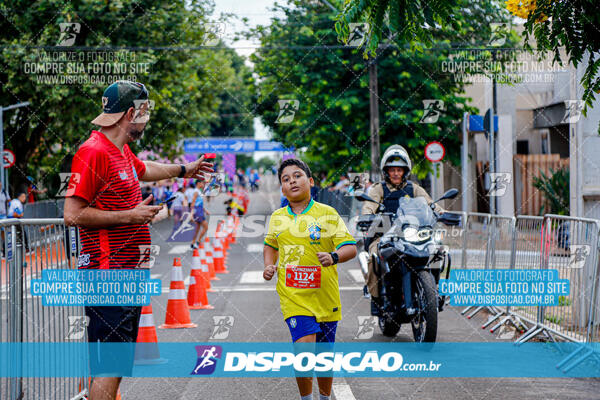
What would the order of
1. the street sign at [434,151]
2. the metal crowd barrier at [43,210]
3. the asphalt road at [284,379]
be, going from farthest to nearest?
the metal crowd barrier at [43,210]
the street sign at [434,151]
the asphalt road at [284,379]

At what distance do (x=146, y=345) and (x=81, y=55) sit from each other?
17180 millimetres

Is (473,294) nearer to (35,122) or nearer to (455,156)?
(455,156)

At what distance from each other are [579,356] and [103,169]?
5111 mm

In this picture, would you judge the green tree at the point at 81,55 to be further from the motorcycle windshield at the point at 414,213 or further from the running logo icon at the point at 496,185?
the motorcycle windshield at the point at 414,213

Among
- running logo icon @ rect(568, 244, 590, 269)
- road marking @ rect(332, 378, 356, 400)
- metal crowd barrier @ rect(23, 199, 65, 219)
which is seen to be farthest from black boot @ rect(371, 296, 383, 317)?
metal crowd barrier @ rect(23, 199, 65, 219)

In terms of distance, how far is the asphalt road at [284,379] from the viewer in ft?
20.8

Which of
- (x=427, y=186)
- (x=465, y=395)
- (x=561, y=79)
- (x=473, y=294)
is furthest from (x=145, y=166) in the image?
(x=427, y=186)

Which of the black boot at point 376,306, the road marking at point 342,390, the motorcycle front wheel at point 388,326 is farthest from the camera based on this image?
the motorcycle front wheel at point 388,326

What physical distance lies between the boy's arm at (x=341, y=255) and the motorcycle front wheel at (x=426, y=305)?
103 inches

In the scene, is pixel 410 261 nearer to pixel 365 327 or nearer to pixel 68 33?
pixel 365 327

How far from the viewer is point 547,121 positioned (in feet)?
91.2

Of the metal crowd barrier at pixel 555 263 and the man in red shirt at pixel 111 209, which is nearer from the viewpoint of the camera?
the man in red shirt at pixel 111 209

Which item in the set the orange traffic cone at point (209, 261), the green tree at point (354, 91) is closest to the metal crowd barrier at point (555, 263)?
the orange traffic cone at point (209, 261)

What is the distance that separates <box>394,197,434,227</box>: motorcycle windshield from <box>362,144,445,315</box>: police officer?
30 cm
